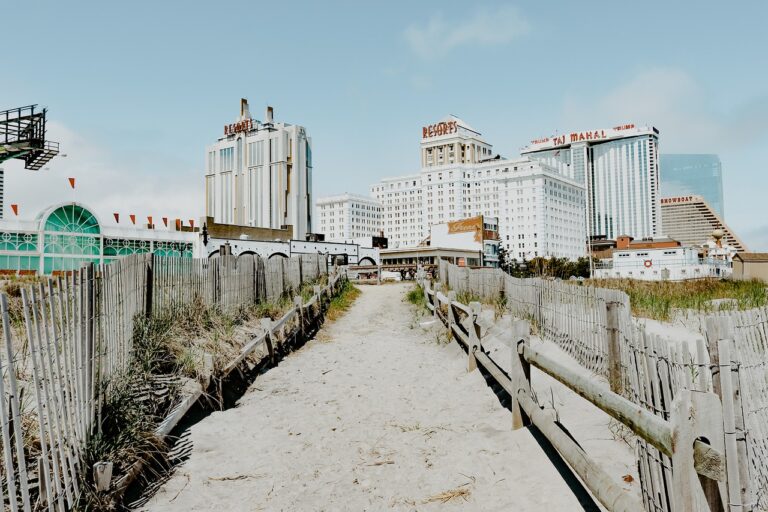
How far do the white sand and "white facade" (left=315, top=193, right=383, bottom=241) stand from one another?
159 meters

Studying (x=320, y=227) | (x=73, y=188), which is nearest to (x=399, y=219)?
(x=320, y=227)

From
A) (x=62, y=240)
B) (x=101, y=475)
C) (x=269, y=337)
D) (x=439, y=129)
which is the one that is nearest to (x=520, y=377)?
(x=101, y=475)

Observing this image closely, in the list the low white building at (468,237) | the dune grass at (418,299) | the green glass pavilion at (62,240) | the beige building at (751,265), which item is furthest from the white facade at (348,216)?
the dune grass at (418,299)

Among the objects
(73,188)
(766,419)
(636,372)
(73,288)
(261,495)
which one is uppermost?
(73,188)

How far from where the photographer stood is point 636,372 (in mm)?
3793

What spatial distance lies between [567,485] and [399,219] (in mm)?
171724

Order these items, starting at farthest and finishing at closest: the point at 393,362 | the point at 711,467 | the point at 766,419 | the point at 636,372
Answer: the point at 393,362
the point at 766,419
the point at 636,372
the point at 711,467

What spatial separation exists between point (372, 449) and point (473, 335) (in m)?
3.53

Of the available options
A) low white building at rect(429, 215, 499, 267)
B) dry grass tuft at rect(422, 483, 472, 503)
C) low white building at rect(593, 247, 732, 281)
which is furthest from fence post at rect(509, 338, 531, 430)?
low white building at rect(429, 215, 499, 267)

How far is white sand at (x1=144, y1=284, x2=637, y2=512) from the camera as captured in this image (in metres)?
4.92

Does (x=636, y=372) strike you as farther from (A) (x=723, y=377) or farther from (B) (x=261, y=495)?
(B) (x=261, y=495)

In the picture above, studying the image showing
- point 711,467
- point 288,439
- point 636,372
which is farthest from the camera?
point 288,439

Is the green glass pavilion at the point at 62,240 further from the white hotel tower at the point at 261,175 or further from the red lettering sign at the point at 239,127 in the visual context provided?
the red lettering sign at the point at 239,127

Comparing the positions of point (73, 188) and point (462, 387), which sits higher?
point (73, 188)
